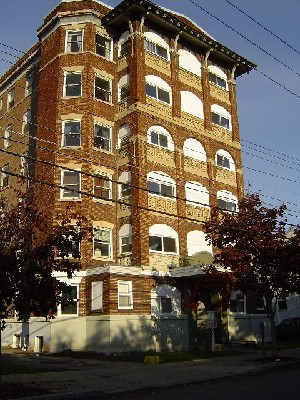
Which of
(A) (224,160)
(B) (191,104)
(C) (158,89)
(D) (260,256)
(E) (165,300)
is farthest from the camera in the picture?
(A) (224,160)

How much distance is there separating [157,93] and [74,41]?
6765 millimetres

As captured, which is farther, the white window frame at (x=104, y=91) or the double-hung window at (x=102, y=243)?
the white window frame at (x=104, y=91)

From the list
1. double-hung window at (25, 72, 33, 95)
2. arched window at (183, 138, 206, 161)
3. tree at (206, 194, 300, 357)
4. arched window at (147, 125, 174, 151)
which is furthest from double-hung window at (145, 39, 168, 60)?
tree at (206, 194, 300, 357)

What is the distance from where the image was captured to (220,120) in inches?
1430

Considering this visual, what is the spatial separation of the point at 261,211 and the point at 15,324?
16633mm

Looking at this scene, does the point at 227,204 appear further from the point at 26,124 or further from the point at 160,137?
the point at 26,124

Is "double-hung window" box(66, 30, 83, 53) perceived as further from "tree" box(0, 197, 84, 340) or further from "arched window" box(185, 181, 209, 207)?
"tree" box(0, 197, 84, 340)

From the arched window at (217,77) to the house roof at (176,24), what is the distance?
2.87ft

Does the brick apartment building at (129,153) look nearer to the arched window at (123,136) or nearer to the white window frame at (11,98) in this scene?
the arched window at (123,136)

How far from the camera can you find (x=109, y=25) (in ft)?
109

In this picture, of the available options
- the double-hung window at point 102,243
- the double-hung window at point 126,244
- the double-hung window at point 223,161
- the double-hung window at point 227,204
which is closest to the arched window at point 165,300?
the double-hung window at point 126,244

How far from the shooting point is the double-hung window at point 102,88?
31.8 m

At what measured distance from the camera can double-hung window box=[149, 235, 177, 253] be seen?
94.1 feet

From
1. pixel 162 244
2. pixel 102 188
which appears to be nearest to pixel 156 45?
pixel 102 188
